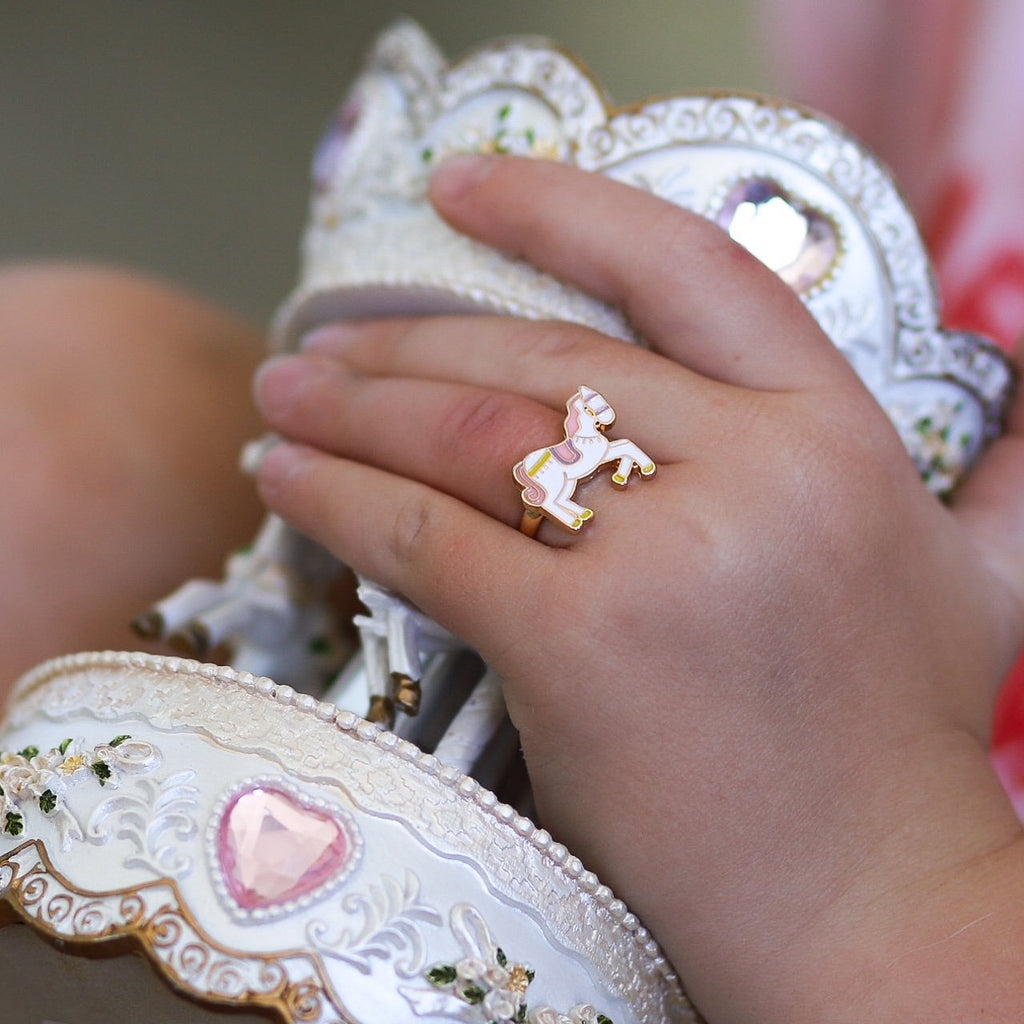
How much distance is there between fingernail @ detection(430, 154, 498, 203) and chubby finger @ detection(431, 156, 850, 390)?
0.02 m

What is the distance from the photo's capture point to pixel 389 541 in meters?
0.50

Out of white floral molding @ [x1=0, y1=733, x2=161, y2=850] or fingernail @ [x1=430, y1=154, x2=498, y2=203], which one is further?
fingernail @ [x1=430, y1=154, x2=498, y2=203]

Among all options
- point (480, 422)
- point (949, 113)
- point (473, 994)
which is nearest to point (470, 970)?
point (473, 994)

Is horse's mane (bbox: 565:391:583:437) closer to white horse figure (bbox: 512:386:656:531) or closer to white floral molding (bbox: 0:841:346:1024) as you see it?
white horse figure (bbox: 512:386:656:531)

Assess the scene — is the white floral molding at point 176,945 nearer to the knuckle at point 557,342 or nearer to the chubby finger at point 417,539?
the chubby finger at point 417,539

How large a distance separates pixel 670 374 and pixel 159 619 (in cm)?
30

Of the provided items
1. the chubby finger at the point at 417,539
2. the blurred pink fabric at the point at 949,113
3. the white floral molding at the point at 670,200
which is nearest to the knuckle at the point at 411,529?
the chubby finger at the point at 417,539

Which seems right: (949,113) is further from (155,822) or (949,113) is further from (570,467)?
(155,822)

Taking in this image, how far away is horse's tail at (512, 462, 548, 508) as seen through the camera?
1.50 ft

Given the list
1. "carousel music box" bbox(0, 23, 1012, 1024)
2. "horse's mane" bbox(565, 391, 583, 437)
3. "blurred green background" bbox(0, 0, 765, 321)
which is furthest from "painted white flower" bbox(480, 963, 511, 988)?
"blurred green background" bbox(0, 0, 765, 321)

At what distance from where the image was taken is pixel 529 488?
46 centimetres

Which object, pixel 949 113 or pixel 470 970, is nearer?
pixel 470 970

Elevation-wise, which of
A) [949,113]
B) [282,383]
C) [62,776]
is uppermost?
[949,113]

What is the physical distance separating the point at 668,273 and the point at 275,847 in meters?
0.29
